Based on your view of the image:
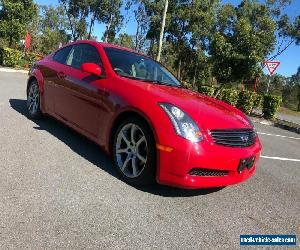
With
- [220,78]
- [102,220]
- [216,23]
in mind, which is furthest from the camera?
[216,23]

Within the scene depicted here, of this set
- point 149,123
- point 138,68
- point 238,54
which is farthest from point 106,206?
point 238,54

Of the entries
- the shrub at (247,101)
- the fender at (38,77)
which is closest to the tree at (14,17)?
the shrub at (247,101)

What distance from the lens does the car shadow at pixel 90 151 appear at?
4.38 m

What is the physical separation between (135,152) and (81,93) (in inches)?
52.8

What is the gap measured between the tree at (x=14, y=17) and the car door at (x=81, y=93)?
78.1ft

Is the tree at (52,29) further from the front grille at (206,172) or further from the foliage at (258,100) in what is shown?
the front grille at (206,172)

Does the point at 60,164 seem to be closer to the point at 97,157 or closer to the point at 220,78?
the point at 97,157

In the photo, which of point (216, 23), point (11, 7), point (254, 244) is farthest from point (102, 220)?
point (216, 23)

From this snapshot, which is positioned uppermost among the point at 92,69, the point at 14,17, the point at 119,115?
the point at 14,17

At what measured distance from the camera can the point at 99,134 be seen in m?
4.84

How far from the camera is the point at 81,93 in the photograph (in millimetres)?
5242

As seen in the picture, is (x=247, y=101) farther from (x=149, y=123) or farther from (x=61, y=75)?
(x=149, y=123)

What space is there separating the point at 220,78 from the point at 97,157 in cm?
1656

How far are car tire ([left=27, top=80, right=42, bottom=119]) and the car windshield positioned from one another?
6.13 feet
